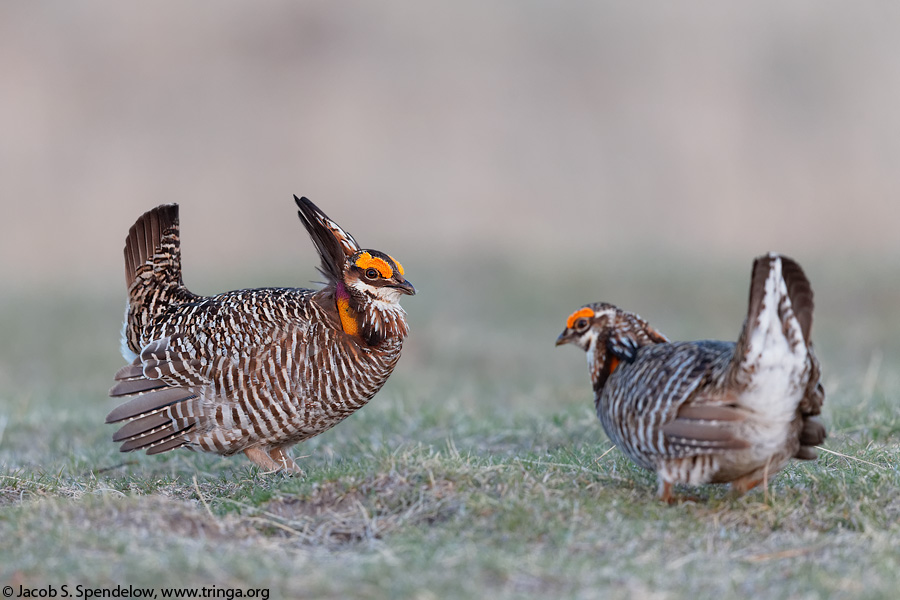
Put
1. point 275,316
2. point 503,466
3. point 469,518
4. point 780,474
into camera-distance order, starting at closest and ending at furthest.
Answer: point 469,518 < point 503,466 < point 780,474 < point 275,316

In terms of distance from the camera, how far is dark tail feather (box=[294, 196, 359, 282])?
5.35 meters

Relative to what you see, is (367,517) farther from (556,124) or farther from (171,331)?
(556,124)

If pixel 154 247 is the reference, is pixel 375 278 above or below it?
below

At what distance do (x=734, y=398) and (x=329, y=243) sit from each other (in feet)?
8.16

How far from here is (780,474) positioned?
4539 mm

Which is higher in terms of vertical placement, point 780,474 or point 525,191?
point 525,191

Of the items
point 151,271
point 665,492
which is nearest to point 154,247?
point 151,271

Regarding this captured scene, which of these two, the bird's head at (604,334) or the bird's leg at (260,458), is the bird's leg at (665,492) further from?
the bird's leg at (260,458)

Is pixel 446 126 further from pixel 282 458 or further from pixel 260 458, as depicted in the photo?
pixel 260 458

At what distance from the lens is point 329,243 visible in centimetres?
540

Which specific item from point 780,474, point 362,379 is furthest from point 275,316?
point 780,474

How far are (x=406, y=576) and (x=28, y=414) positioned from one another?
505 cm

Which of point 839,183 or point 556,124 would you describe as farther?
point 556,124

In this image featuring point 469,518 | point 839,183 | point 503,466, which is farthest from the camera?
point 839,183
